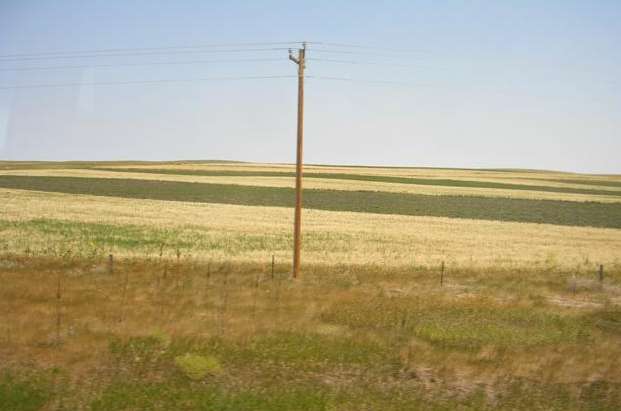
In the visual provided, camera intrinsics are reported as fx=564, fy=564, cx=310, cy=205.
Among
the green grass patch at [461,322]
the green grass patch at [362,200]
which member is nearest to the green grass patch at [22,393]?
→ the green grass patch at [461,322]

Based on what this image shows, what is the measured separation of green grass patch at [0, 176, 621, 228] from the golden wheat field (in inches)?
581

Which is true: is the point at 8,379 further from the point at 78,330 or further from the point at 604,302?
the point at 604,302

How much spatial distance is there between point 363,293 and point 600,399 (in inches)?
366

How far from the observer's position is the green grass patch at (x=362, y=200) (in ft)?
176

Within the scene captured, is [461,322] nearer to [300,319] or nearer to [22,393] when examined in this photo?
[300,319]

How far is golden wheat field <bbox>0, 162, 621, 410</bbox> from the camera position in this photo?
1045cm

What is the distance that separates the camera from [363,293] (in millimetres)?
19125

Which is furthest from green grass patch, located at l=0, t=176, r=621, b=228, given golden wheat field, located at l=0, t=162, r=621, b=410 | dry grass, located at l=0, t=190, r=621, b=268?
golden wheat field, located at l=0, t=162, r=621, b=410

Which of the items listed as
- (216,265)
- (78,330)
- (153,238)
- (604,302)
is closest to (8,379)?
(78,330)

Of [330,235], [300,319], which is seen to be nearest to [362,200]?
[330,235]

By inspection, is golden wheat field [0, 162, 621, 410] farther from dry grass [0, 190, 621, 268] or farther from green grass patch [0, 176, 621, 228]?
green grass patch [0, 176, 621, 228]

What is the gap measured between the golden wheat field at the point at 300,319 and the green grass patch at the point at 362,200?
48.4 feet

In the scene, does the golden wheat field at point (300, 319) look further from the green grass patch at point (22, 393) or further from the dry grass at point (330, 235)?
the dry grass at point (330, 235)

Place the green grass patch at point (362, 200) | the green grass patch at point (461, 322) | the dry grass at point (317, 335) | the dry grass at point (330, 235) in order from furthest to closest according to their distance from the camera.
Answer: the green grass patch at point (362, 200)
the dry grass at point (330, 235)
the green grass patch at point (461, 322)
the dry grass at point (317, 335)
